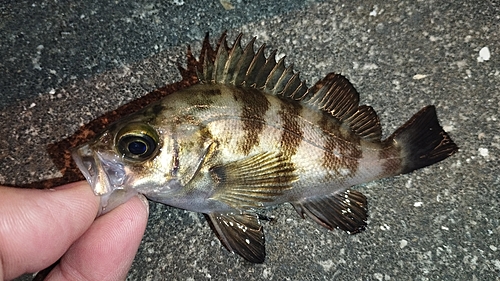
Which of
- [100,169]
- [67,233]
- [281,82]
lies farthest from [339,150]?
[67,233]

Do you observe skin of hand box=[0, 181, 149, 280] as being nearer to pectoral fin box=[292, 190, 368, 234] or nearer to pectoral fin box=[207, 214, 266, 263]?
pectoral fin box=[207, 214, 266, 263]

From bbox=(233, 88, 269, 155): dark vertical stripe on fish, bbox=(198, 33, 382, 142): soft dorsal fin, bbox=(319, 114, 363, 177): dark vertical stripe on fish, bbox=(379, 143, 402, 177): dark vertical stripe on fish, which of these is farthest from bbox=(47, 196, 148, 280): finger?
bbox=(379, 143, 402, 177): dark vertical stripe on fish

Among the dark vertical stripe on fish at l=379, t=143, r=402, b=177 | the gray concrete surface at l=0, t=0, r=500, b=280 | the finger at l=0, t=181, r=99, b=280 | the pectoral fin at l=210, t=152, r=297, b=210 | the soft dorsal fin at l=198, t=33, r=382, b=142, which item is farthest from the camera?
the gray concrete surface at l=0, t=0, r=500, b=280

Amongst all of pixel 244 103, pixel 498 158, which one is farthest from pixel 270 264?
pixel 498 158

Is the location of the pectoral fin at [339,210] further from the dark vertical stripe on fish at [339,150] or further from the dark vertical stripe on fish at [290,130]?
the dark vertical stripe on fish at [290,130]

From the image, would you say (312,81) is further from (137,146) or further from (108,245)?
(108,245)

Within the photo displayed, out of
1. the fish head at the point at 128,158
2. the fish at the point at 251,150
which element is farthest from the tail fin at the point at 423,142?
the fish head at the point at 128,158
